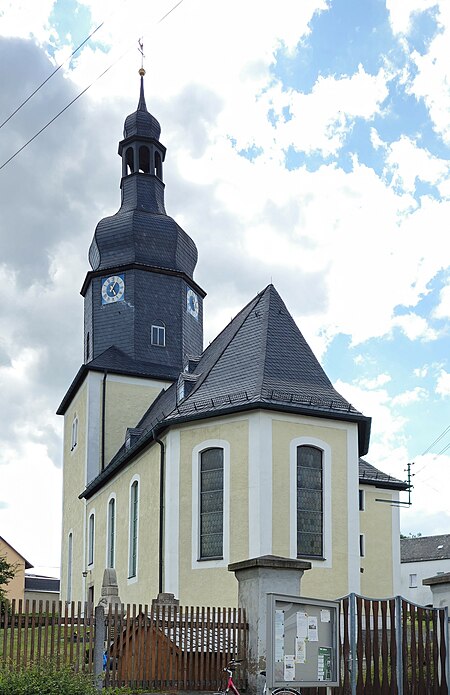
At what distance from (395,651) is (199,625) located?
102 inches

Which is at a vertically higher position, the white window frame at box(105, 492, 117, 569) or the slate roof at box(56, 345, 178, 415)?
the slate roof at box(56, 345, 178, 415)

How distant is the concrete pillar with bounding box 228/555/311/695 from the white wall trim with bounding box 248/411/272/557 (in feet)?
26.2

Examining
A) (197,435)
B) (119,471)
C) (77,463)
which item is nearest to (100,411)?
(77,463)

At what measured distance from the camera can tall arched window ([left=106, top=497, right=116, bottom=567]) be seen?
28428 mm

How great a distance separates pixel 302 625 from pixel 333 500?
1029 centimetres

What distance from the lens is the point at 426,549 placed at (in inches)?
2483

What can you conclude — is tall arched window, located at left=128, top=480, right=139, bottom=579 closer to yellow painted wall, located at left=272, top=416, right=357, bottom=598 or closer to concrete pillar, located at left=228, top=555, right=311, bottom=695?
yellow painted wall, located at left=272, top=416, right=357, bottom=598

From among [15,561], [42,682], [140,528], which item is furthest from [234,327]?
[15,561]

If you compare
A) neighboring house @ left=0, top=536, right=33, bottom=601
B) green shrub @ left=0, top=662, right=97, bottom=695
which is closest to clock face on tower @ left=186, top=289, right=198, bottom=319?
green shrub @ left=0, top=662, right=97, bottom=695

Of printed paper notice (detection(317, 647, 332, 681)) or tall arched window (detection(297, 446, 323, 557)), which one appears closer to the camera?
printed paper notice (detection(317, 647, 332, 681))

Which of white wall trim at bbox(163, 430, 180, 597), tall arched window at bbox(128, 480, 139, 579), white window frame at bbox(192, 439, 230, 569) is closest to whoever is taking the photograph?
white window frame at bbox(192, 439, 230, 569)

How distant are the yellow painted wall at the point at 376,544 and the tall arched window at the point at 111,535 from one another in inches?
299

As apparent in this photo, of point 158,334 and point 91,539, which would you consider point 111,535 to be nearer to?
point 91,539

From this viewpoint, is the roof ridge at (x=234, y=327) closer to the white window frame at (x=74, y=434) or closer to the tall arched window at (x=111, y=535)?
the tall arched window at (x=111, y=535)
